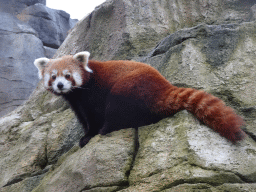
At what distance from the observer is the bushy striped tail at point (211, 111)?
6.94 ft

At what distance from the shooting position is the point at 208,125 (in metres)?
2.25

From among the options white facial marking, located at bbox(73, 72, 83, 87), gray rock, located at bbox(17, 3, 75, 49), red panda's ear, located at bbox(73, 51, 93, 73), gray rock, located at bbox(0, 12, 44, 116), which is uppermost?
Answer: red panda's ear, located at bbox(73, 51, 93, 73)

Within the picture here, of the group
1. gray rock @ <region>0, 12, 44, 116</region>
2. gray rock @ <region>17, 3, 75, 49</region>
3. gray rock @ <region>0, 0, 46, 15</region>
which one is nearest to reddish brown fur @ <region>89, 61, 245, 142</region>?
gray rock @ <region>0, 12, 44, 116</region>

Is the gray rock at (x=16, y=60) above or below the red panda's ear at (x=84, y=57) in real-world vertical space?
below

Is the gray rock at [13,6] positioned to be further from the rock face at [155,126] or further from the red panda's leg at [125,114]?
the red panda's leg at [125,114]

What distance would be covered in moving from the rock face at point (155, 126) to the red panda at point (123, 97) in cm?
11

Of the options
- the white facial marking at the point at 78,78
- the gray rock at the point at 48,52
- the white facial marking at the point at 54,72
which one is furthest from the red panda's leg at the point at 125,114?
the gray rock at the point at 48,52

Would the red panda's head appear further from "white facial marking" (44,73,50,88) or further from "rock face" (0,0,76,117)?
"rock face" (0,0,76,117)

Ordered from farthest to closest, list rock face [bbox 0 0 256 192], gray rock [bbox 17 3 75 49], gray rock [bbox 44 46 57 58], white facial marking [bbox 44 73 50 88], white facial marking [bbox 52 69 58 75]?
gray rock [bbox 17 3 75 49]
gray rock [bbox 44 46 57 58]
white facial marking [bbox 44 73 50 88]
white facial marking [bbox 52 69 58 75]
rock face [bbox 0 0 256 192]

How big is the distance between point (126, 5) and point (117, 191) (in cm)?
364

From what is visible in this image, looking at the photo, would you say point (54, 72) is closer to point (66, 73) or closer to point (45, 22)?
point (66, 73)

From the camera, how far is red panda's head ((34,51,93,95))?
9.46ft

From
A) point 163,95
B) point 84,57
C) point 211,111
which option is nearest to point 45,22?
point 84,57

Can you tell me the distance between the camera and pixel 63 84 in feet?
9.34
